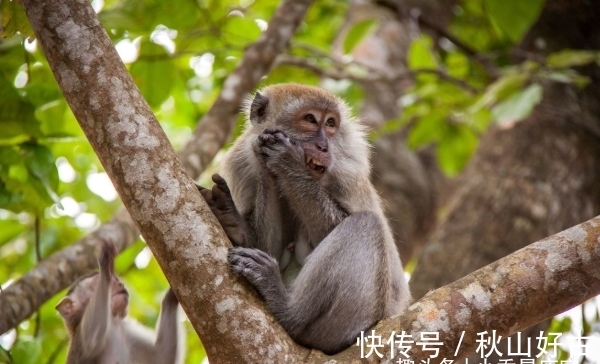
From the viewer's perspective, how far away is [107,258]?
190 inches

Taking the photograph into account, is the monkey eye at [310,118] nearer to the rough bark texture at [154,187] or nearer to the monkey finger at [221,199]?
the monkey finger at [221,199]

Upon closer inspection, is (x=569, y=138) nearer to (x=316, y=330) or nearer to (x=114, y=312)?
(x=316, y=330)

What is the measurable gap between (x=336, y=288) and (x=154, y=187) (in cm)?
143

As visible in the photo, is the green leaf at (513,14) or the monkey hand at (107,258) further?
the green leaf at (513,14)

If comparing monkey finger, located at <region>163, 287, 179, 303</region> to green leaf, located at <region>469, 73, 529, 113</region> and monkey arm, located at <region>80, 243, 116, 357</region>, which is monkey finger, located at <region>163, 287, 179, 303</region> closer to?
monkey arm, located at <region>80, 243, 116, 357</region>

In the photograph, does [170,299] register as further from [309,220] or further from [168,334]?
[309,220]

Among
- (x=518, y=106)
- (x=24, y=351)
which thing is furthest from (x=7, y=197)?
(x=518, y=106)

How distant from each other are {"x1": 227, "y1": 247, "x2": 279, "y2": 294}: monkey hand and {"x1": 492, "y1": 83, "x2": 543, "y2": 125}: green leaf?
2.73m

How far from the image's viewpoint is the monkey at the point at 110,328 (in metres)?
5.23

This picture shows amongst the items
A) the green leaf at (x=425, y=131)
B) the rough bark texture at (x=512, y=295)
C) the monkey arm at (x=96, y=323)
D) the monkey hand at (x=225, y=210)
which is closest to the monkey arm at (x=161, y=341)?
the monkey arm at (x=96, y=323)

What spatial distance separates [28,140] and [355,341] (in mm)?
2732

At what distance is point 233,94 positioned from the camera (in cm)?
654

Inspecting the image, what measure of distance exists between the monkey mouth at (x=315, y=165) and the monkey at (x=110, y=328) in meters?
1.36

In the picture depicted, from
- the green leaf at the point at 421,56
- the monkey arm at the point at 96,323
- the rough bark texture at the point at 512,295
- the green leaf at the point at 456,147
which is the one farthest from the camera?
the green leaf at the point at 421,56
